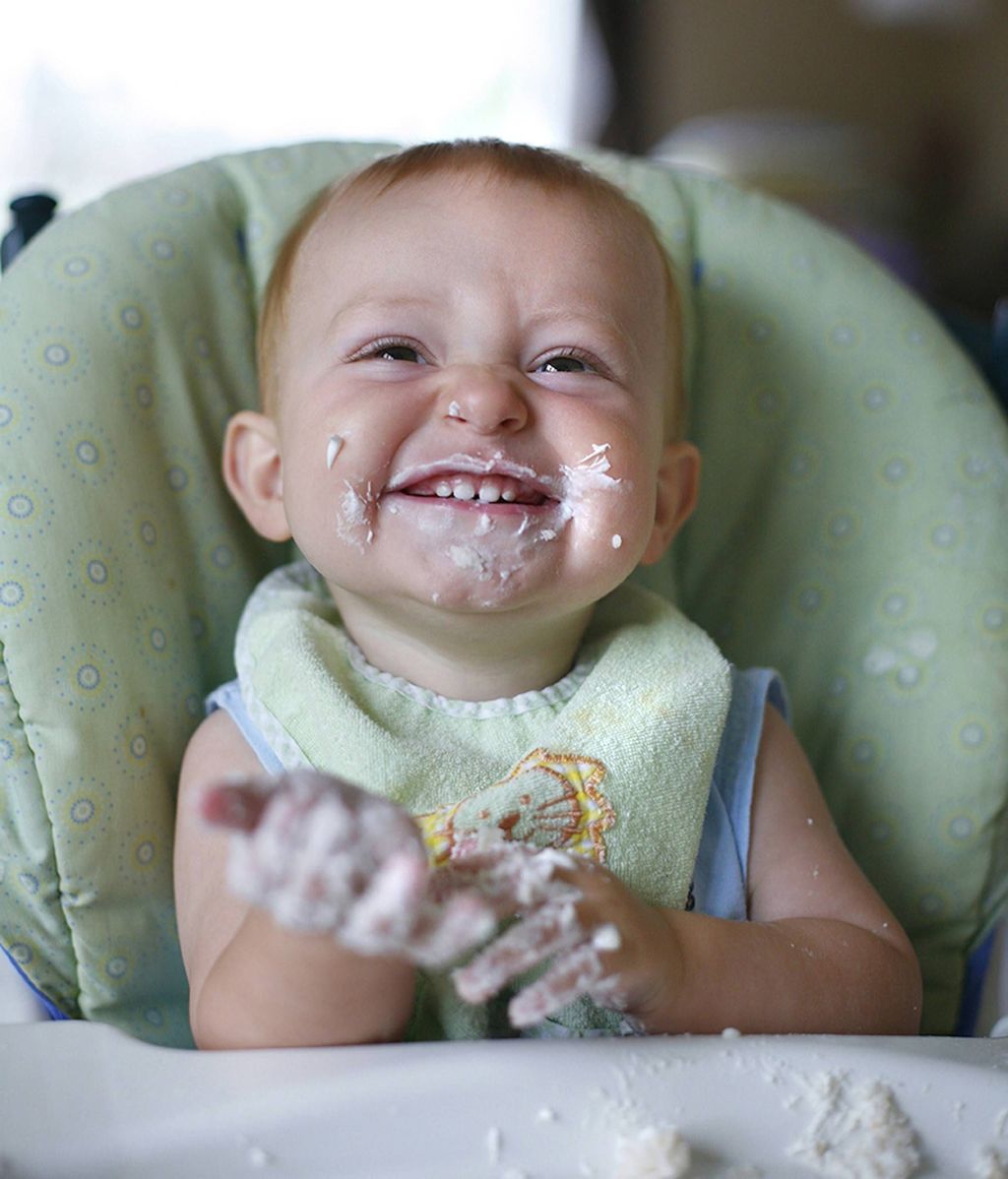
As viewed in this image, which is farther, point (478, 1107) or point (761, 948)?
point (761, 948)

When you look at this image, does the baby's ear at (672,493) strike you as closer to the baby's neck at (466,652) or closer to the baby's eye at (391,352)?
the baby's neck at (466,652)

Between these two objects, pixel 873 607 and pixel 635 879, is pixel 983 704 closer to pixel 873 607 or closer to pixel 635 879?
pixel 873 607

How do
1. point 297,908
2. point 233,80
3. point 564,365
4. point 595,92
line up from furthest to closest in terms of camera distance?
point 595,92
point 233,80
point 564,365
point 297,908

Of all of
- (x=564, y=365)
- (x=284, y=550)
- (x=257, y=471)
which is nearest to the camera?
(x=564, y=365)

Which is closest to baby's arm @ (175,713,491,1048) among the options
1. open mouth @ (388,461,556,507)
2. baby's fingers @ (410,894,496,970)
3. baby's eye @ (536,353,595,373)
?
baby's fingers @ (410,894,496,970)

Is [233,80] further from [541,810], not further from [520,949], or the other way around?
[520,949]

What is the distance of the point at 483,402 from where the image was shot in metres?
0.84

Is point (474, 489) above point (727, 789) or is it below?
above

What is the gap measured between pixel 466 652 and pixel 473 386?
0.22 m

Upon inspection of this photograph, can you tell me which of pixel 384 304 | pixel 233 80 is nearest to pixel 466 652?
pixel 384 304

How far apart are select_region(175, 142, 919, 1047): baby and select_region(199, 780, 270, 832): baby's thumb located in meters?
0.14

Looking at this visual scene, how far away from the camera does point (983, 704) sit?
41.6 inches

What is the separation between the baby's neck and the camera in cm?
95

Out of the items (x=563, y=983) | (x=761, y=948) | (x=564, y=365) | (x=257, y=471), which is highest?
(x=564, y=365)
